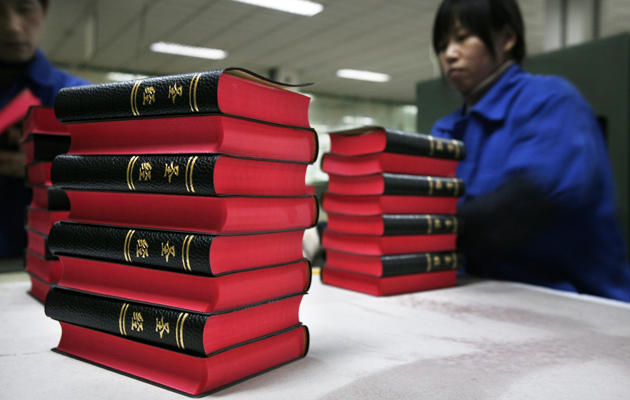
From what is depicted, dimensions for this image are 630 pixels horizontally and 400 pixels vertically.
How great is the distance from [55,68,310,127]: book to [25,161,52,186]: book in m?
0.26

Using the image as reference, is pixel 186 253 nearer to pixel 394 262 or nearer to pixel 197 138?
pixel 197 138

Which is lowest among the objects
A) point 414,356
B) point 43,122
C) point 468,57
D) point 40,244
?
point 414,356

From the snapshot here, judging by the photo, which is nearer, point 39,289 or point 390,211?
point 39,289

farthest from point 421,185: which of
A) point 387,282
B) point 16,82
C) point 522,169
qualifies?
point 16,82

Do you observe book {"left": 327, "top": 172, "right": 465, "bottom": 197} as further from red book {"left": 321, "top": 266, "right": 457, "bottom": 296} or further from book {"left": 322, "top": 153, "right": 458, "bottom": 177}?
red book {"left": 321, "top": 266, "right": 457, "bottom": 296}

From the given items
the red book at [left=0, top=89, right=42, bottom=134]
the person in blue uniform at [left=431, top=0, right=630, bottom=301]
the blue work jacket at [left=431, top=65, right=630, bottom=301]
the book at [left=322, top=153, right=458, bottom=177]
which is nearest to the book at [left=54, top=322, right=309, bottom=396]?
the book at [left=322, top=153, right=458, bottom=177]

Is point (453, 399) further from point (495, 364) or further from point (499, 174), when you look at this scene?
point (499, 174)

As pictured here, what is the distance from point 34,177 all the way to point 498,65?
1.35m

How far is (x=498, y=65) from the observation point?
1519mm

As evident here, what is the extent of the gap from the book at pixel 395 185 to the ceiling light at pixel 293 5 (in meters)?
4.91

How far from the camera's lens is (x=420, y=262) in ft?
3.29

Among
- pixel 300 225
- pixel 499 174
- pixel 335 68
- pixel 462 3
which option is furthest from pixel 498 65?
pixel 335 68

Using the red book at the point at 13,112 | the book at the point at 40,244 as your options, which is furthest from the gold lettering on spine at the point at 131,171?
the red book at the point at 13,112

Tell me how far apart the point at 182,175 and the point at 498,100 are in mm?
1232
